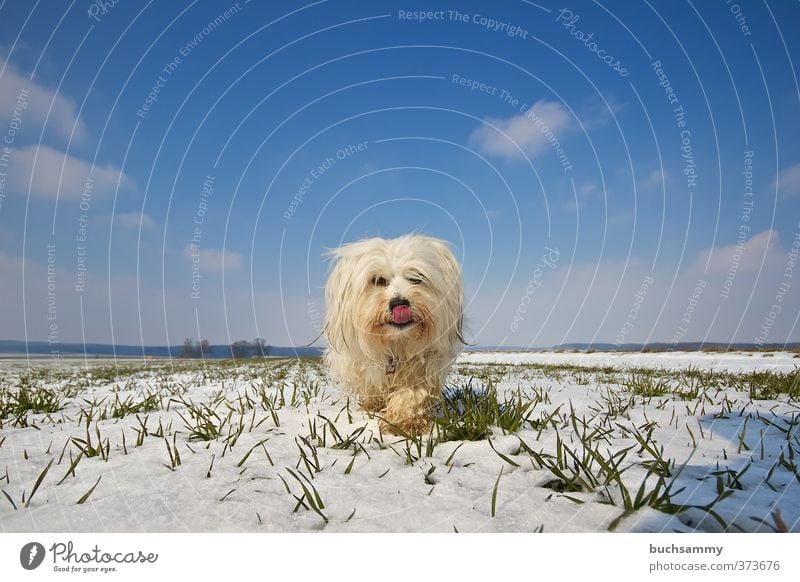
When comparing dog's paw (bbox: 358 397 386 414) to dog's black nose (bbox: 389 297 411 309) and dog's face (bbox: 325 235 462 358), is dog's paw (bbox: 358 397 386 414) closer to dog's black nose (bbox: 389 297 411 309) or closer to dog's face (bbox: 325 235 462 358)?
dog's face (bbox: 325 235 462 358)

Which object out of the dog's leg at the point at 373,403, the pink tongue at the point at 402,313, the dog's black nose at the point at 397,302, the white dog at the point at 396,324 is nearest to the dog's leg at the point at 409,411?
the white dog at the point at 396,324

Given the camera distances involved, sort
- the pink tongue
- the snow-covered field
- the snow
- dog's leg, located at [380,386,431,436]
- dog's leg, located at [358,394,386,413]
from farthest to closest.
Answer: the snow
dog's leg, located at [358,394,386,413]
the pink tongue
dog's leg, located at [380,386,431,436]
the snow-covered field

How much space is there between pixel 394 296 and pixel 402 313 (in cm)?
19

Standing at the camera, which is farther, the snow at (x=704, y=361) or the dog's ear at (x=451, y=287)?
the snow at (x=704, y=361)

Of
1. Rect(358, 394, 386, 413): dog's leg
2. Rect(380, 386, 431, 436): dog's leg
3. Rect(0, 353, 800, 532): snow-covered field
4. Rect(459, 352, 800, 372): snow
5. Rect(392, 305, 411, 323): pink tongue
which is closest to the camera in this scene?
Rect(0, 353, 800, 532): snow-covered field

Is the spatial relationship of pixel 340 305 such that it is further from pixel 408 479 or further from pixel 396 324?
pixel 408 479

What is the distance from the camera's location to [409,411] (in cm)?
388

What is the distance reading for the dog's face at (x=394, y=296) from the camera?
4.12 metres

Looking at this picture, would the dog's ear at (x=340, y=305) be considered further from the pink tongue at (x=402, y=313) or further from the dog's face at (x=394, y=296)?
the pink tongue at (x=402, y=313)

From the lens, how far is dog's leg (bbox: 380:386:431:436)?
375cm

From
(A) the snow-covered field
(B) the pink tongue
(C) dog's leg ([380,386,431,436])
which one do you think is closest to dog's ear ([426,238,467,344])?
(B) the pink tongue

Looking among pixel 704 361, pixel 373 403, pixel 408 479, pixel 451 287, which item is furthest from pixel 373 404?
pixel 704 361
